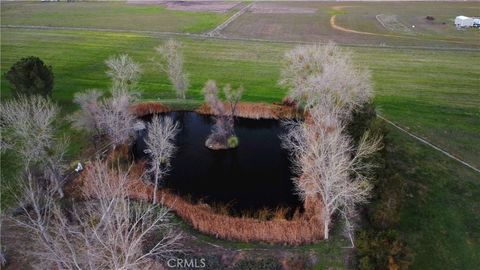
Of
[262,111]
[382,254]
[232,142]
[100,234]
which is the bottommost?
[382,254]

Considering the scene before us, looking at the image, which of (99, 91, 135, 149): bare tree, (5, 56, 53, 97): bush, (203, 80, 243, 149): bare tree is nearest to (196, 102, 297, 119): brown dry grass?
(203, 80, 243, 149): bare tree

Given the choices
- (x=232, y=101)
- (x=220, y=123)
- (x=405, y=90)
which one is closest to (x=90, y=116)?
(x=220, y=123)

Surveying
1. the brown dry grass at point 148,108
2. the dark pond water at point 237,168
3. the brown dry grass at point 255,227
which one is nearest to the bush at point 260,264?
the brown dry grass at point 255,227

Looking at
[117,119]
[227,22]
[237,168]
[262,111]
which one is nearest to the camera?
[117,119]

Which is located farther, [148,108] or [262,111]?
[148,108]

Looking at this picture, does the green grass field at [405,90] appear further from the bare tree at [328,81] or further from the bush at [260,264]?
the bare tree at [328,81]

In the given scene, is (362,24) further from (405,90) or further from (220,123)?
(220,123)

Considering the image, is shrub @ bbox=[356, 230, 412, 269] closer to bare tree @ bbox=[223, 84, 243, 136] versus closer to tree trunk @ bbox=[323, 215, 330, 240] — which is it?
tree trunk @ bbox=[323, 215, 330, 240]
